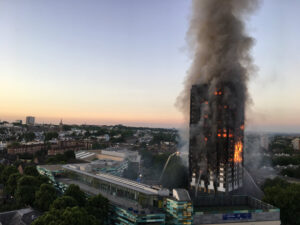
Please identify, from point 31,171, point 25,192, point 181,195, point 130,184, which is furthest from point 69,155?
point 181,195

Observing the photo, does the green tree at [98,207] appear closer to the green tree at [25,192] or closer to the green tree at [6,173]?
the green tree at [25,192]

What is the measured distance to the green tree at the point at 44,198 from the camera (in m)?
36.1

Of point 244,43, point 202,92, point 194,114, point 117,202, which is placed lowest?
point 117,202

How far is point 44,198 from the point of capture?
3628cm

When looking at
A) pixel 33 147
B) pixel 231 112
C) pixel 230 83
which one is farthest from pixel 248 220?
pixel 33 147

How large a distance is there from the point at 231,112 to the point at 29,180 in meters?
36.8

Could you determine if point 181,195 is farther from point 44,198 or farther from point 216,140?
point 216,140

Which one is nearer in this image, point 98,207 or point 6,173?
point 98,207

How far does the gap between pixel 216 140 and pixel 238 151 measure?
5433mm

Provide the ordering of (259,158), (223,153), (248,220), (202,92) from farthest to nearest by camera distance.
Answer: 1. (259,158)
2. (202,92)
3. (223,153)
4. (248,220)

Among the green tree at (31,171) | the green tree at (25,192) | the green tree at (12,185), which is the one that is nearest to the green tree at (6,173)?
the green tree at (31,171)

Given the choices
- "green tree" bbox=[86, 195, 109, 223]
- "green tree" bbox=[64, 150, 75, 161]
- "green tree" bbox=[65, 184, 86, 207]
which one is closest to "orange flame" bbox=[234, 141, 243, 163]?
"green tree" bbox=[86, 195, 109, 223]

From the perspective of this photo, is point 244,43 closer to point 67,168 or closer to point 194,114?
point 194,114

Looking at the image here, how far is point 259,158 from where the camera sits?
9762 centimetres
